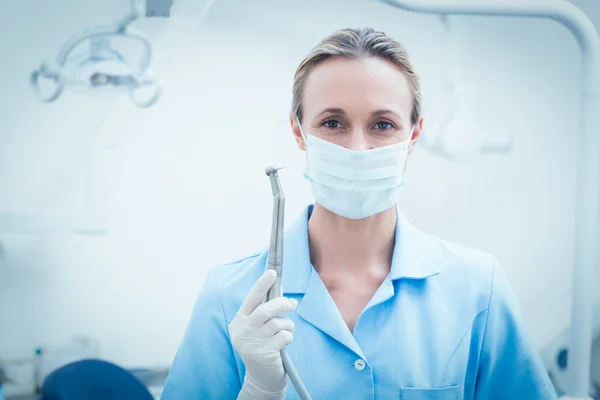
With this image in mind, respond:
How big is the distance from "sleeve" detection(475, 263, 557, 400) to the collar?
6.1 inches

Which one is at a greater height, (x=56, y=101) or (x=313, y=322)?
(x=56, y=101)

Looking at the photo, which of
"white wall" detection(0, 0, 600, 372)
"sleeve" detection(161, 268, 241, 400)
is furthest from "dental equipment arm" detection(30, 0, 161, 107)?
"sleeve" detection(161, 268, 241, 400)

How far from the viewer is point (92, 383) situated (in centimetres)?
144

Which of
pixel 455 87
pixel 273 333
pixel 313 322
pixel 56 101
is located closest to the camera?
pixel 273 333

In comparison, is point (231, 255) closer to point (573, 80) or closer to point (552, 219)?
point (552, 219)

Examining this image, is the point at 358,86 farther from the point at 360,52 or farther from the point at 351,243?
the point at 351,243

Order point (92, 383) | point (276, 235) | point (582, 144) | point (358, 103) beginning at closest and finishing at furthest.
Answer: point (276, 235) → point (358, 103) → point (92, 383) → point (582, 144)

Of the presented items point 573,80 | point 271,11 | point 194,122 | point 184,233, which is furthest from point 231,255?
point 573,80

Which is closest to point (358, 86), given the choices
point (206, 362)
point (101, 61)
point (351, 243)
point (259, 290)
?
point (351, 243)

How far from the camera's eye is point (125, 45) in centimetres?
165

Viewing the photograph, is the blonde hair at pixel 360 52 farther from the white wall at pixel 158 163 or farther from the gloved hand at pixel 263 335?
the white wall at pixel 158 163

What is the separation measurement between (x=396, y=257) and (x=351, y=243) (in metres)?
0.10

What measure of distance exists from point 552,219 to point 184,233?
3.70ft

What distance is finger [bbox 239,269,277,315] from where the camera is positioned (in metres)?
1.00
